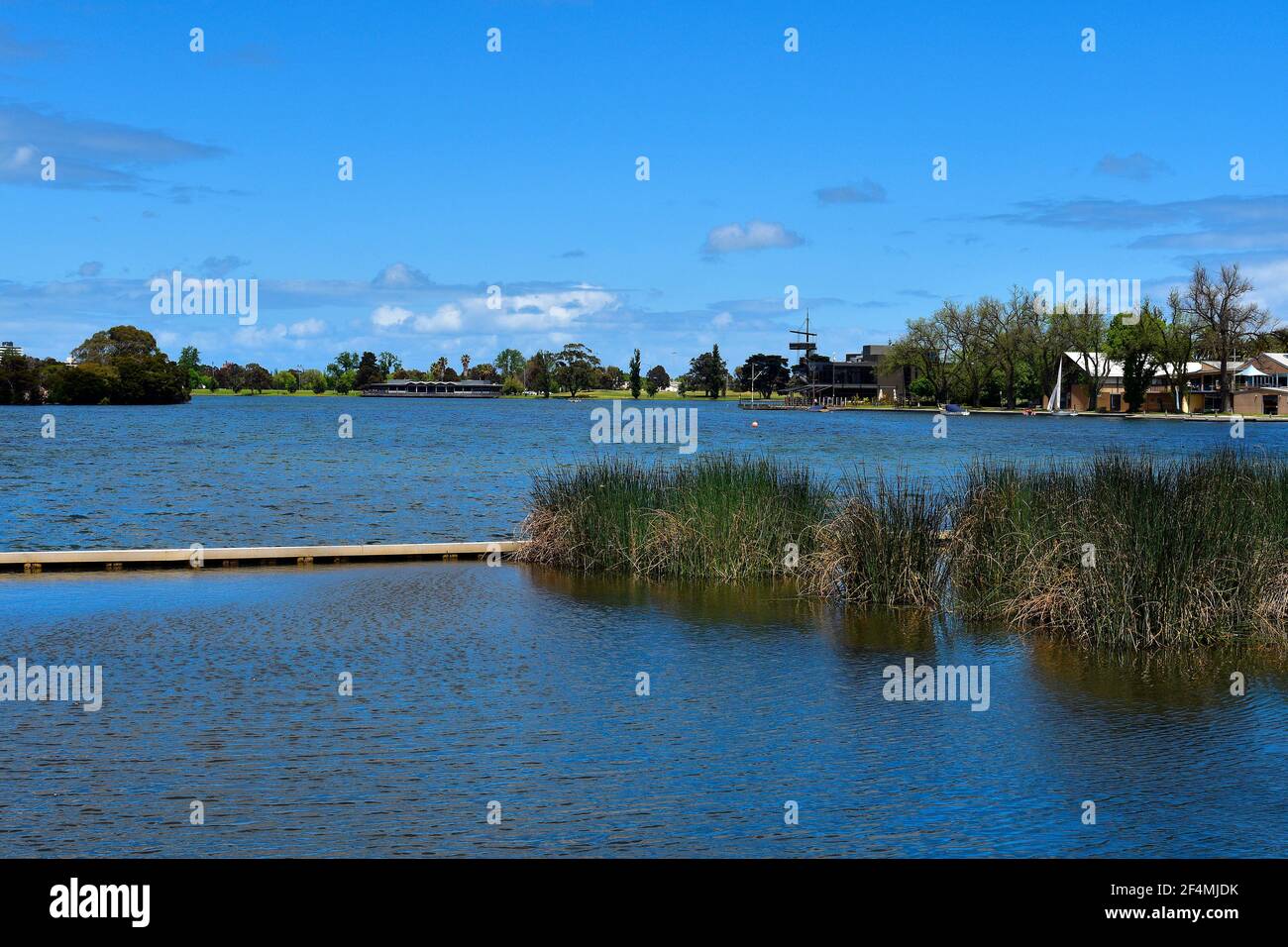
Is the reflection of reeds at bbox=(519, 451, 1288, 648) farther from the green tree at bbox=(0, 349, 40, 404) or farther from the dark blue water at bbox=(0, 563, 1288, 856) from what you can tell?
the green tree at bbox=(0, 349, 40, 404)

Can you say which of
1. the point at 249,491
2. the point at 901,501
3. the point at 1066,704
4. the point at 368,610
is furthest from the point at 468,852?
the point at 249,491

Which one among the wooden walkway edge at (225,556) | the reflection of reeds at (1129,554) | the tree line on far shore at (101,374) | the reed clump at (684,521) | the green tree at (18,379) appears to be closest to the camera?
the reflection of reeds at (1129,554)

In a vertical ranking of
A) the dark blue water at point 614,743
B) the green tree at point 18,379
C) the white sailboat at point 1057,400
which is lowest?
the dark blue water at point 614,743

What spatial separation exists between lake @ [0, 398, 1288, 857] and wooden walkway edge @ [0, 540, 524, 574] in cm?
79

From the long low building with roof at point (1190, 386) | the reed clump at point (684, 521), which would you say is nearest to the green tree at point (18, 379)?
the long low building with roof at point (1190, 386)

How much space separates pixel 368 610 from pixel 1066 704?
31.0 feet

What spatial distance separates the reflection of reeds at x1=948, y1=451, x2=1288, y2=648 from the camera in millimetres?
13961

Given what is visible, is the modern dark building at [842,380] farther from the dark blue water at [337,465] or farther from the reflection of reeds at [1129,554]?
the reflection of reeds at [1129,554]

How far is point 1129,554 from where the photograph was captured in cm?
1395

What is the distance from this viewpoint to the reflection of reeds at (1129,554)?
1396 centimetres

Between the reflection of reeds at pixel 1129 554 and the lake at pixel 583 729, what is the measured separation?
0.58 metres

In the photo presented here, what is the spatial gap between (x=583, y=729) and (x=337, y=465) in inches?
2172
